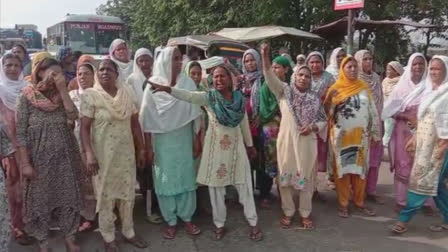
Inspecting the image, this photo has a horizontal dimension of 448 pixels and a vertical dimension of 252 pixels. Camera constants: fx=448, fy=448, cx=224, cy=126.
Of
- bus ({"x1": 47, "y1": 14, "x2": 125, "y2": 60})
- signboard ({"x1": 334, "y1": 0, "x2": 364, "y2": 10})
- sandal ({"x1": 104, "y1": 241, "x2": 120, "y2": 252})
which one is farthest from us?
bus ({"x1": 47, "y1": 14, "x2": 125, "y2": 60})

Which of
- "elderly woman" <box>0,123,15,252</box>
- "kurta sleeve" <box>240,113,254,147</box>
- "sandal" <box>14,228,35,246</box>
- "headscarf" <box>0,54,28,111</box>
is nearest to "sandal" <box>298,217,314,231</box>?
"kurta sleeve" <box>240,113,254,147</box>

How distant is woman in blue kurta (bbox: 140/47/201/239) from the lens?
154 inches

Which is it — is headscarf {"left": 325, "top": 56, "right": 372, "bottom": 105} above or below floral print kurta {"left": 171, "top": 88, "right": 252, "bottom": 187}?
above

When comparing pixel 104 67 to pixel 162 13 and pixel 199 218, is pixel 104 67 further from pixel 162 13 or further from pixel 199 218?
pixel 162 13

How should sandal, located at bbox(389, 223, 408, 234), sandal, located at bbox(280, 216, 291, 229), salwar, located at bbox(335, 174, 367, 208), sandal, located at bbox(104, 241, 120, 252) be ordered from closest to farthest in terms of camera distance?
1. sandal, located at bbox(104, 241, 120, 252)
2. sandal, located at bbox(389, 223, 408, 234)
3. sandal, located at bbox(280, 216, 291, 229)
4. salwar, located at bbox(335, 174, 367, 208)

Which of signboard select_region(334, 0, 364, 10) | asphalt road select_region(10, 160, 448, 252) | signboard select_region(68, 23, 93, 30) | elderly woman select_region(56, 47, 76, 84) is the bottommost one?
asphalt road select_region(10, 160, 448, 252)

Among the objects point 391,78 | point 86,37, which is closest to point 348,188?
point 391,78

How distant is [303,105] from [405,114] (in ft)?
4.14

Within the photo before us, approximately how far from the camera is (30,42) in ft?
101

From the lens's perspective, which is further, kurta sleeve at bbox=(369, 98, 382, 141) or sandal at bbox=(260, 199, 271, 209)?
sandal at bbox=(260, 199, 271, 209)

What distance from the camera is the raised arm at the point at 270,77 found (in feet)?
13.0

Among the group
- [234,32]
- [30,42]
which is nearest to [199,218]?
[234,32]

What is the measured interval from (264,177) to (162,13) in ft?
49.8

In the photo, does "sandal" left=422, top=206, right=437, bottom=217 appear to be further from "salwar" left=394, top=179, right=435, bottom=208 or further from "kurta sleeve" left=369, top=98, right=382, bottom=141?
"kurta sleeve" left=369, top=98, right=382, bottom=141
